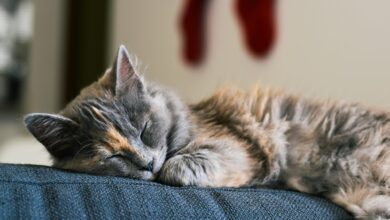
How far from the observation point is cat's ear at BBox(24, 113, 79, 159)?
1.18 m

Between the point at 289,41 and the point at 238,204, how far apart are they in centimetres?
127

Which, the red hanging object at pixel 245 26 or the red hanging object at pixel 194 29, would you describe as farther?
the red hanging object at pixel 194 29

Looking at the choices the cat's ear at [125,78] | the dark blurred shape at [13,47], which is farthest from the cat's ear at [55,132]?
the dark blurred shape at [13,47]

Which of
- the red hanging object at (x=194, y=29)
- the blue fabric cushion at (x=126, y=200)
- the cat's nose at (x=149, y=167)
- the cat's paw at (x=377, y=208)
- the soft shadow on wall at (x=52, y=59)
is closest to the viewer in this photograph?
the blue fabric cushion at (x=126, y=200)

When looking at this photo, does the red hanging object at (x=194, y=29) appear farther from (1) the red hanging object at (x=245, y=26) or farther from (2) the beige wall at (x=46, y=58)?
(2) the beige wall at (x=46, y=58)

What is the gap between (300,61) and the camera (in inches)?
81.3

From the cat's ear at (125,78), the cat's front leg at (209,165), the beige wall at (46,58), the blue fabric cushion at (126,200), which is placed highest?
the cat's ear at (125,78)

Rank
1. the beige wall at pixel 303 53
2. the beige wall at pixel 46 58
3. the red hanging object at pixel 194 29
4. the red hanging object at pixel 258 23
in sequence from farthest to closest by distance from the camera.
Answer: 1. the beige wall at pixel 46 58
2. the red hanging object at pixel 194 29
3. the red hanging object at pixel 258 23
4. the beige wall at pixel 303 53

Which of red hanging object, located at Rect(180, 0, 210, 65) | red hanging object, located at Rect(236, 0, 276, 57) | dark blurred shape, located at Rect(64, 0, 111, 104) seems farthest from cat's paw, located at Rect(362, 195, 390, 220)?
dark blurred shape, located at Rect(64, 0, 111, 104)

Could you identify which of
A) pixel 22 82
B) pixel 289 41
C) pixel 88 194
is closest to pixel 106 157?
pixel 88 194

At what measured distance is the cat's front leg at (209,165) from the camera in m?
1.14

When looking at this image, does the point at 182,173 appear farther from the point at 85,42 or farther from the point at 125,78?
the point at 85,42

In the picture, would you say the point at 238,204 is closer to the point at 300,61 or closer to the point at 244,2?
the point at 300,61

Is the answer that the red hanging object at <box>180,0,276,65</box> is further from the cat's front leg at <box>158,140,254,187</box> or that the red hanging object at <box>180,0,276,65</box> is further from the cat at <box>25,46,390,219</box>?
the cat's front leg at <box>158,140,254,187</box>
